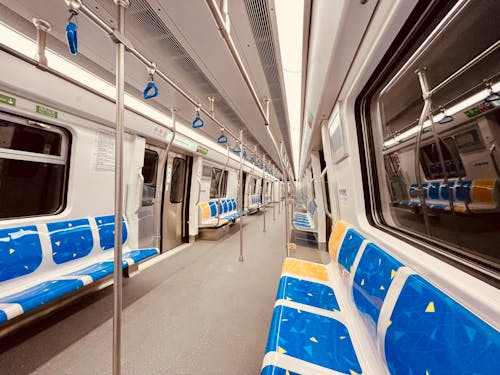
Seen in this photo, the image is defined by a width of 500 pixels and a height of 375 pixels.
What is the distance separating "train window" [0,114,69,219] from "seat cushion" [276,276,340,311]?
2.38 metres

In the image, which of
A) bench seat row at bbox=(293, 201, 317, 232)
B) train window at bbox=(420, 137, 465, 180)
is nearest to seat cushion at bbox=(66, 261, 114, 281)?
bench seat row at bbox=(293, 201, 317, 232)

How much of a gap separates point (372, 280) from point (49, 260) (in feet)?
8.64

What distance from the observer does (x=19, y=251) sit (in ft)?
5.09

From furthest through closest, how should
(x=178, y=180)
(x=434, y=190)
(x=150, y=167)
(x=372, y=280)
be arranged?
1. (x=178, y=180)
2. (x=150, y=167)
3. (x=434, y=190)
4. (x=372, y=280)

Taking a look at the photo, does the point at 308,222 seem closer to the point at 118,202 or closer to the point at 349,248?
the point at 349,248

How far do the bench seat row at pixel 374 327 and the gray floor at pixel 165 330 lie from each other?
57 cm

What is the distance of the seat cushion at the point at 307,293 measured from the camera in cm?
126

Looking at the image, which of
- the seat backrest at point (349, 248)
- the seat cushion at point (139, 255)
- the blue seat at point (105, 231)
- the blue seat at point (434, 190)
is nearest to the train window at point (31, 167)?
the blue seat at point (105, 231)

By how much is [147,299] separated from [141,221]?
1.49 m

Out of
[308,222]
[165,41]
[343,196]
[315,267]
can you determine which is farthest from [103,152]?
[308,222]

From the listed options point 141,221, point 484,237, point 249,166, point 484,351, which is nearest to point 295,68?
point 484,351

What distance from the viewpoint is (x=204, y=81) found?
210 centimetres

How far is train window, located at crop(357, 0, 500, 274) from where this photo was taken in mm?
986

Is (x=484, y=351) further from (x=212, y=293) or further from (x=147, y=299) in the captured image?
(x=147, y=299)
